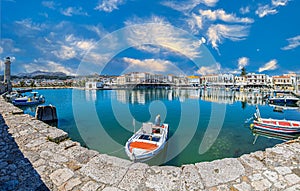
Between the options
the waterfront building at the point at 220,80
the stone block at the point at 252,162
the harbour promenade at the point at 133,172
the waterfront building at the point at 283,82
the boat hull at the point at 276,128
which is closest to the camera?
the harbour promenade at the point at 133,172

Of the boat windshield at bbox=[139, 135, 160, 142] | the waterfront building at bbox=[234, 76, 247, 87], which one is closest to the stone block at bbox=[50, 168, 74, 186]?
the boat windshield at bbox=[139, 135, 160, 142]

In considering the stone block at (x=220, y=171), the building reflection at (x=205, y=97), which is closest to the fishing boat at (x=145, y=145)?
the stone block at (x=220, y=171)

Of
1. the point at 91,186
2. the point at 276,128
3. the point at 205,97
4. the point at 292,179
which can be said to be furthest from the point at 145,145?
the point at 205,97

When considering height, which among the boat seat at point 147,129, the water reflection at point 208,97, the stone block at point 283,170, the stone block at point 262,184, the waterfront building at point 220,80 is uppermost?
the waterfront building at point 220,80

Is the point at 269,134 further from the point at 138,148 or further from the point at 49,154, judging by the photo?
the point at 49,154

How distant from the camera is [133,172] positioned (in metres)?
2.99

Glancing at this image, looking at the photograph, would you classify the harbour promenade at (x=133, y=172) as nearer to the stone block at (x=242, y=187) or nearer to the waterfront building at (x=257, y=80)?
the stone block at (x=242, y=187)

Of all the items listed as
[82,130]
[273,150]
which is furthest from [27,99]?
[273,150]

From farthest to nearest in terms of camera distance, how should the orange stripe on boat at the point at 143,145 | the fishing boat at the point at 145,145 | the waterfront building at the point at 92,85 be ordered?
the waterfront building at the point at 92,85 < the orange stripe on boat at the point at 143,145 < the fishing boat at the point at 145,145

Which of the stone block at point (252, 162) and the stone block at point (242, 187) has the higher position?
the stone block at point (252, 162)

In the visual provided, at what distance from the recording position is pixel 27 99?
26.9 meters

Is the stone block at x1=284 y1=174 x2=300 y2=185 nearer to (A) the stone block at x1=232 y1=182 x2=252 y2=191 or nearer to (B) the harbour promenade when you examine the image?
(B) the harbour promenade

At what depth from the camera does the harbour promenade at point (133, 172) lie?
8.55 feet

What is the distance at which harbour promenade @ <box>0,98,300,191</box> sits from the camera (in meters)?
2.61
